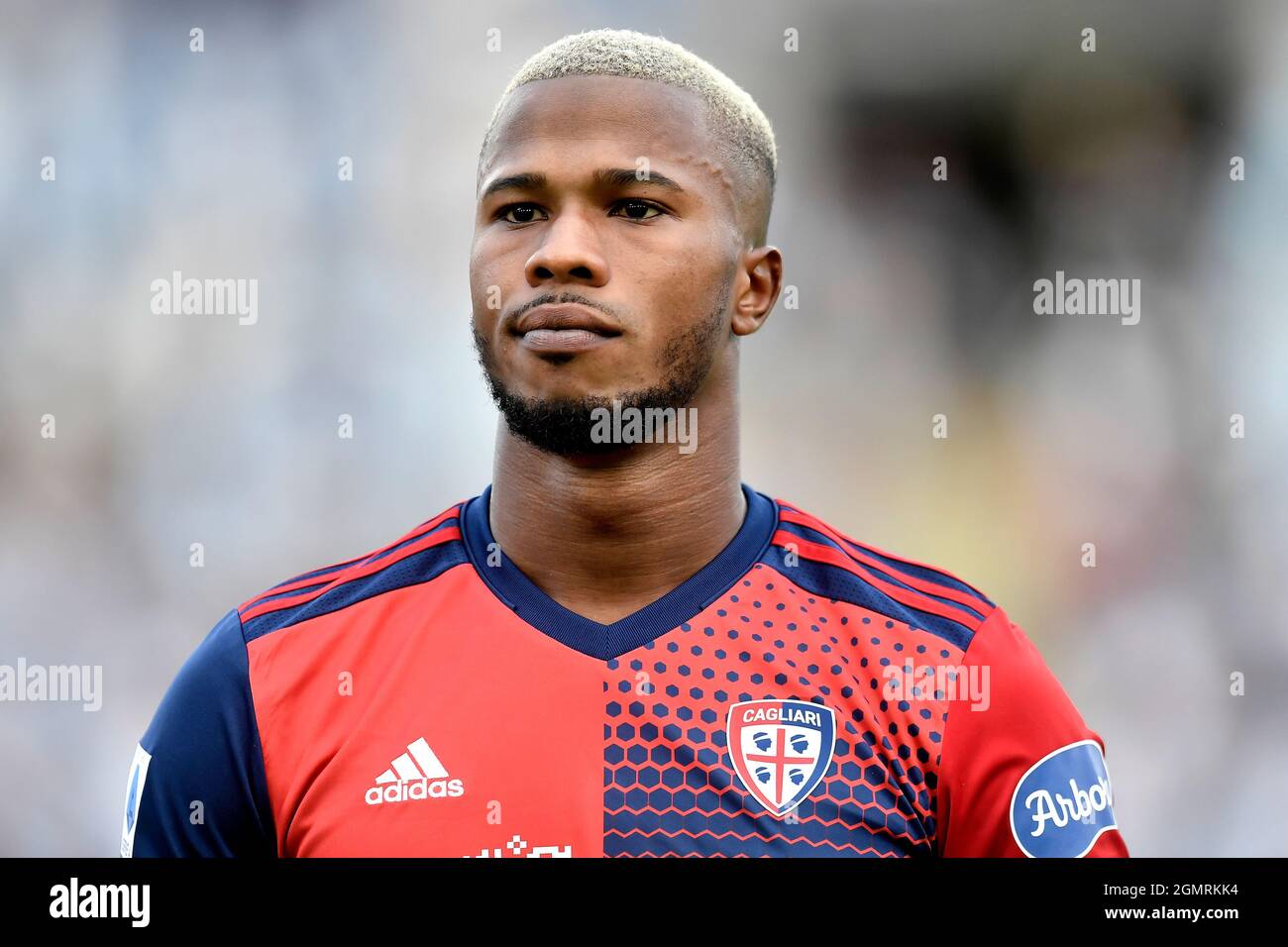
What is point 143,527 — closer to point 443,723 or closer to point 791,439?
point 791,439

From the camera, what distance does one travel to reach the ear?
3.24 m

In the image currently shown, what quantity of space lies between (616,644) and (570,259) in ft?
2.67

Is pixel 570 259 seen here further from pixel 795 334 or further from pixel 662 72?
pixel 795 334

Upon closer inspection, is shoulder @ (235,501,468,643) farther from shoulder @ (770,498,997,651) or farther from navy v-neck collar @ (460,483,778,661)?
shoulder @ (770,498,997,651)

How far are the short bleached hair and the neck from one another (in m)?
0.64

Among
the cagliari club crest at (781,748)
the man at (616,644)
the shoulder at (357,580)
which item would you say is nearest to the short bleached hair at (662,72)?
the man at (616,644)

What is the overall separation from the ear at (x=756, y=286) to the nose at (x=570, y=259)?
16.4 inches

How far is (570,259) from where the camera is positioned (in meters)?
2.90

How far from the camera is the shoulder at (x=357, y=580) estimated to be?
3.08 metres

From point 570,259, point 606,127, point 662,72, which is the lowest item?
point 570,259

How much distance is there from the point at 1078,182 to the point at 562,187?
4.87 metres

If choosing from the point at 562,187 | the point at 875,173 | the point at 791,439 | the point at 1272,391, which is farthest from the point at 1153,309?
the point at 562,187

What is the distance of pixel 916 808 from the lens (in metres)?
2.80

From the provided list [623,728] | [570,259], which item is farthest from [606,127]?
[623,728]
